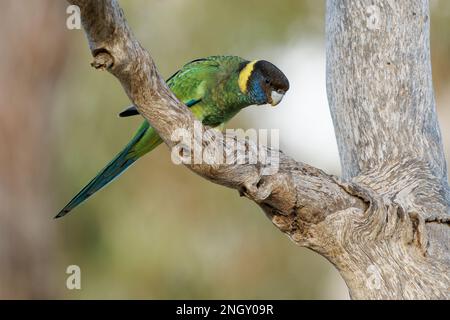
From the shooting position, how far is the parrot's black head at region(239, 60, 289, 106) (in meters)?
4.87

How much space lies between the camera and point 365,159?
14.4 feet

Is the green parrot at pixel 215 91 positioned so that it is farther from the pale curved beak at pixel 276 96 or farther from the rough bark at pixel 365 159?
the rough bark at pixel 365 159

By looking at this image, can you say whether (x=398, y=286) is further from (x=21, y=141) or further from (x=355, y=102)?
(x=21, y=141)

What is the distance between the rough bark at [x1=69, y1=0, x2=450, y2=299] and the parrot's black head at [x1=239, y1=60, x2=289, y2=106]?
37 cm

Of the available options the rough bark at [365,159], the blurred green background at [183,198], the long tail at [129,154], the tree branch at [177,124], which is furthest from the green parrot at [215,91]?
the blurred green background at [183,198]

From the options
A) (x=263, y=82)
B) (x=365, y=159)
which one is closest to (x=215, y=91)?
(x=263, y=82)

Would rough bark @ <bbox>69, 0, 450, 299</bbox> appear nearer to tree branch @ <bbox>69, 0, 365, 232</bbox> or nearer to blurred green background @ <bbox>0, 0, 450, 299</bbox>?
tree branch @ <bbox>69, 0, 365, 232</bbox>

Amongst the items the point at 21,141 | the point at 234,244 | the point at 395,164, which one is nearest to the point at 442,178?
the point at 395,164

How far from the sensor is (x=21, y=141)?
17.4ft

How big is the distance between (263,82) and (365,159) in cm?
92

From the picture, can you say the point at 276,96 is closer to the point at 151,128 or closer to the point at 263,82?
the point at 263,82

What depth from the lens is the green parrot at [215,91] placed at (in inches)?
189

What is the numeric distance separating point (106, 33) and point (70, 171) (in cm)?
639

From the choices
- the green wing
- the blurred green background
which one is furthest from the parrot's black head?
the blurred green background
